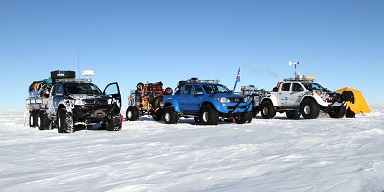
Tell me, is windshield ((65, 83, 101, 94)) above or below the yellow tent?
above

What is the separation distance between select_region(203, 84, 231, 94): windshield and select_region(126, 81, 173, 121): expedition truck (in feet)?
11.8

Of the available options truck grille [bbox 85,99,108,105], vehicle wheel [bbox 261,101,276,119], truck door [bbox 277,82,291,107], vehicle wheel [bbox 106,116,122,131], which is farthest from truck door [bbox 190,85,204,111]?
truck door [bbox 277,82,291,107]

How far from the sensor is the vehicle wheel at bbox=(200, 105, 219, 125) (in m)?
16.2

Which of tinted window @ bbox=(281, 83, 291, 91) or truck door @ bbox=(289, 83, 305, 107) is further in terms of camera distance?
tinted window @ bbox=(281, 83, 291, 91)

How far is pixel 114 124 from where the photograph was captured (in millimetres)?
14227

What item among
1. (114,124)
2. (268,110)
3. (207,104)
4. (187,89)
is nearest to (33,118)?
(114,124)

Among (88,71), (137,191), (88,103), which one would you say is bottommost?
(137,191)

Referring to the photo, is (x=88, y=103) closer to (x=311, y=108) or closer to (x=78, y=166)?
(x=78, y=166)

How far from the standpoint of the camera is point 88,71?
1733 cm

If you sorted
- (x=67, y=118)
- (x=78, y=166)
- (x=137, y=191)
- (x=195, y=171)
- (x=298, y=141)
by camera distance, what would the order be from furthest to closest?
(x=67, y=118) → (x=298, y=141) → (x=78, y=166) → (x=195, y=171) → (x=137, y=191)

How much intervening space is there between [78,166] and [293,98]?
15280mm

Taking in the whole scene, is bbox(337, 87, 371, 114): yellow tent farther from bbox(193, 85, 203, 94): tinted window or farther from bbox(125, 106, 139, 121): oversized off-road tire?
bbox(125, 106, 139, 121): oversized off-road tire

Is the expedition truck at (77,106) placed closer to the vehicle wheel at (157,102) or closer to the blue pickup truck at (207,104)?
the blue pickup truck at (207,104)

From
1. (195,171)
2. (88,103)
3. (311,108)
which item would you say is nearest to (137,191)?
(195,171)
